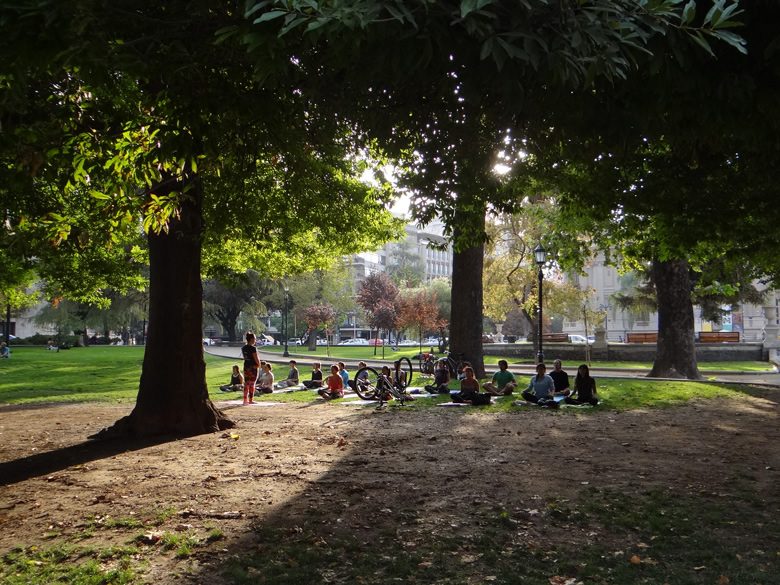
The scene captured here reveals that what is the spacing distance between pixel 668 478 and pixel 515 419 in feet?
17.4

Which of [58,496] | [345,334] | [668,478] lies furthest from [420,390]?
[345,334]

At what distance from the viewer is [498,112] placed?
295 inches

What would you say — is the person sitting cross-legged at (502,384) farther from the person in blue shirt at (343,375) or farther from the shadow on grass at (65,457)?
the shadow on grass at (65,457)

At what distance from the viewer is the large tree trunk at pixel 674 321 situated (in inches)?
886

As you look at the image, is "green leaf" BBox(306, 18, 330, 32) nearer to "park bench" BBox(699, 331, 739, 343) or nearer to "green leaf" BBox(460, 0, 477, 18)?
"green leaf" BBox(460, 0, 477, 18)

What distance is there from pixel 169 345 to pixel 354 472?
4.58m

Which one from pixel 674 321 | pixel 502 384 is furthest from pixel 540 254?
pixel 502 384

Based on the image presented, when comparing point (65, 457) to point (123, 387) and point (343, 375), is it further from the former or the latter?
point (123, 387)

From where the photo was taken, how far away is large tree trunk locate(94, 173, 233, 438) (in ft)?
36.4

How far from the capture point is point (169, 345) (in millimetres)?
11148

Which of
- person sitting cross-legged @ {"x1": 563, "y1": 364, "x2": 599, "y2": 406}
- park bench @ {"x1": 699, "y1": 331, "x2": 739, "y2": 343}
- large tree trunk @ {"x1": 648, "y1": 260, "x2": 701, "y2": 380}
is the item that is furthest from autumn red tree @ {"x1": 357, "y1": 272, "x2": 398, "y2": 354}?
person sitting cross-legged @ {"x1": 563, "y1": 364, "x2": 599, "y2": 406}

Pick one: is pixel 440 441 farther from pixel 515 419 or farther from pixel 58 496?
pixel 58 496

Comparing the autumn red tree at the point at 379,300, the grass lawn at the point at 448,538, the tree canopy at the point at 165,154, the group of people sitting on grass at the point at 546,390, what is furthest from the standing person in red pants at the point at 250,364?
the autumn red tree at the point at 379,300

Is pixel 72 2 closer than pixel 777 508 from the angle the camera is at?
Yes
